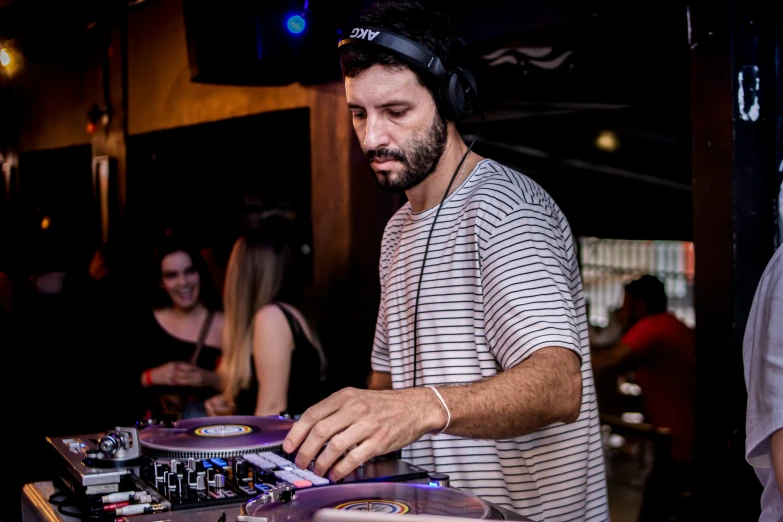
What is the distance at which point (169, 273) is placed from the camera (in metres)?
4.90

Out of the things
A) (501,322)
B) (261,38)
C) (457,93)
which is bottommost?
(501,322)

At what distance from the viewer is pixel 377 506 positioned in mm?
1226

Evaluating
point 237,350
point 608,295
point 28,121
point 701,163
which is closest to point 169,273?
point 237,350

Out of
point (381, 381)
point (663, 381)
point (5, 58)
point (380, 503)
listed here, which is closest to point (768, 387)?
point (380, 503)

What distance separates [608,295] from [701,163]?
19.0ft

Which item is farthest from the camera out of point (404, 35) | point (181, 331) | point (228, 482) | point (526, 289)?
point (181, 331)

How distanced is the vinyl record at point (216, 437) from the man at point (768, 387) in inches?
33.7

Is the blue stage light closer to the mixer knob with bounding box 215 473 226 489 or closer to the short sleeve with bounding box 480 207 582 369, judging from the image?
the short sleeve with bounding box 480 207 582 369

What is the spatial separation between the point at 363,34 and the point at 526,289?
25.6 inches

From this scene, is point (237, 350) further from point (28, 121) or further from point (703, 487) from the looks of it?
point (703, 487)

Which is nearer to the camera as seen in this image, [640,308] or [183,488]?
[183,488]

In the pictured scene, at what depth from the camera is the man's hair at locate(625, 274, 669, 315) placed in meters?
4.52

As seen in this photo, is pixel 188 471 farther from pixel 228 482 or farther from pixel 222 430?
pixel 222 430

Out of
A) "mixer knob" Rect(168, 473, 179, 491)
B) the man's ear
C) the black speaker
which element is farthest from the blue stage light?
"mixer knob" Rect(168, 473, 179, 491)
